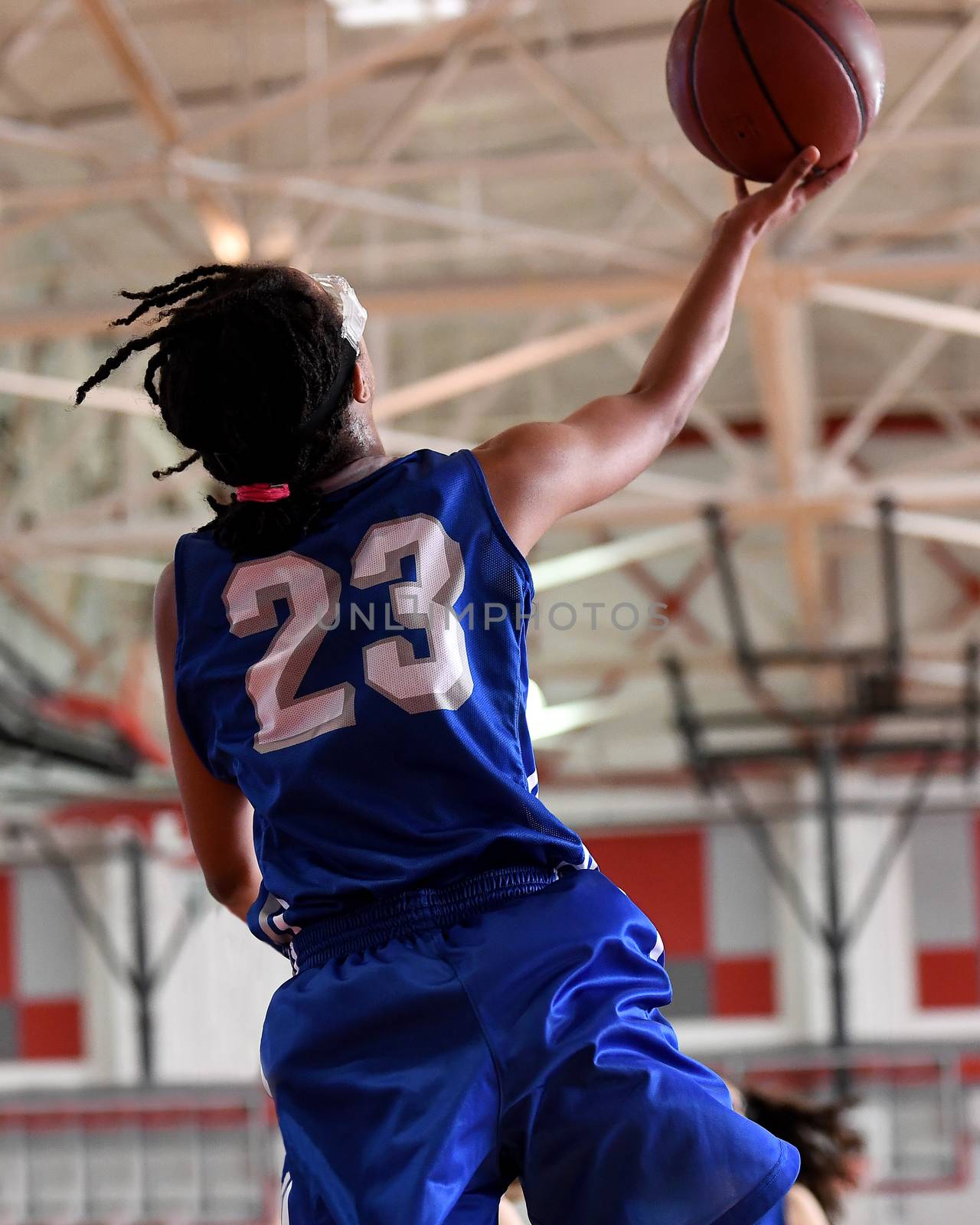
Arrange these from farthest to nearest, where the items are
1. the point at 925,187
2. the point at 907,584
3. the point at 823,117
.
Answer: the point at 907,584, the point at 925,187, the point at 823,117

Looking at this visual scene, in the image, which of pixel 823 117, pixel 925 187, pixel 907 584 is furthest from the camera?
pixel 907 584

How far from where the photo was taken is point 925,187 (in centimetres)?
1038

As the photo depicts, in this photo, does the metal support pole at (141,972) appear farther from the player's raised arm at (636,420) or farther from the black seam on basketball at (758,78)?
the player's raised arm at (636,420)

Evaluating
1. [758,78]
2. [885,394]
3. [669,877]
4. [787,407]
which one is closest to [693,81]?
[758,78]

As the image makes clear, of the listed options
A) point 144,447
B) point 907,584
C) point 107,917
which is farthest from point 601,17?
point 107,917

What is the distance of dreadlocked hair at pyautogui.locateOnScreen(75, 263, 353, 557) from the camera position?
1558 mm

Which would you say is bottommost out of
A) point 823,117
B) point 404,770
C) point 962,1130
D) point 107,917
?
point 962,1130

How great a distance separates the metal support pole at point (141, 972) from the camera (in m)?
12.0

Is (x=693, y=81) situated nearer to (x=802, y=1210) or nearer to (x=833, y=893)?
(x=802, y=1210)

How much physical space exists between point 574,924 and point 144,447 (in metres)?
10.3

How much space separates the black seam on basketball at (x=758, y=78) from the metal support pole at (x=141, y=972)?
10.5 meters

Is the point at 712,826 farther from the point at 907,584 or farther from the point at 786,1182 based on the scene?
the point at 786,1182

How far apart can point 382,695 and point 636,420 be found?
0.42m

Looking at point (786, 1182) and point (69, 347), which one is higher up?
point (69, 347)
